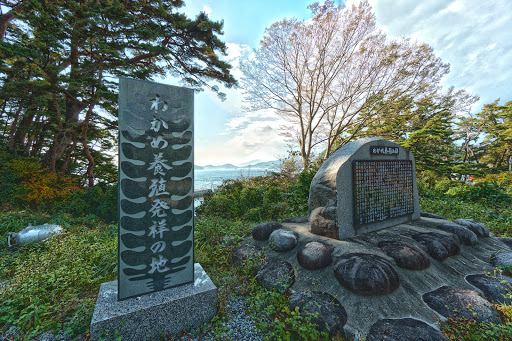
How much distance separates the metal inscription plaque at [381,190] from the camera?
169 inches

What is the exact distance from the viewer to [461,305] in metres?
2.60

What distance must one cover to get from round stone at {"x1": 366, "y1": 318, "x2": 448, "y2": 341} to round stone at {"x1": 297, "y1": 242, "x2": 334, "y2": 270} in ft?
3.33

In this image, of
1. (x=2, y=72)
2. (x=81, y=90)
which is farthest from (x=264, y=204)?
(x=2, y=72)

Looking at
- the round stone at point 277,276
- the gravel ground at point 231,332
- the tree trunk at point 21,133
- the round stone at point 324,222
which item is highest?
the tree trunk at point 21,133

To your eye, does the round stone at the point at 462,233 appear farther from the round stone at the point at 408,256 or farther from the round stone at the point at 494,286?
the round stone at the point at 408,256

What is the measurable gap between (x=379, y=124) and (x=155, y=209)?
12589 mm

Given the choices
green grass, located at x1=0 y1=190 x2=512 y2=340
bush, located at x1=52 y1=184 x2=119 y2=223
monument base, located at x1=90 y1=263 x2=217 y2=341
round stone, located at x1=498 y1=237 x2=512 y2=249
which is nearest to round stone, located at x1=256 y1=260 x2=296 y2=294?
green grass, located at x1=0 y1=190 x2=512 y2=340

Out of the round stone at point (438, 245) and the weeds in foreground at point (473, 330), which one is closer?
the weeds in foreground at point (473, 330)

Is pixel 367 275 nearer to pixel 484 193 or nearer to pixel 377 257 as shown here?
pixel 377 257

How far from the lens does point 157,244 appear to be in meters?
2.63

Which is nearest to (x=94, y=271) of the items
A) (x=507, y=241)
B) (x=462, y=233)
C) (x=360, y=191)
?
(x=360, y=191)

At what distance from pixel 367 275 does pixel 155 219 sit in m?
3.05

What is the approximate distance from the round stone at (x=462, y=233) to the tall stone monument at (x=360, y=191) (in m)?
0.79

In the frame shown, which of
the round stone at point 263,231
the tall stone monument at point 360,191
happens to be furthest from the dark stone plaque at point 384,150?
the round stone at point 263,231
